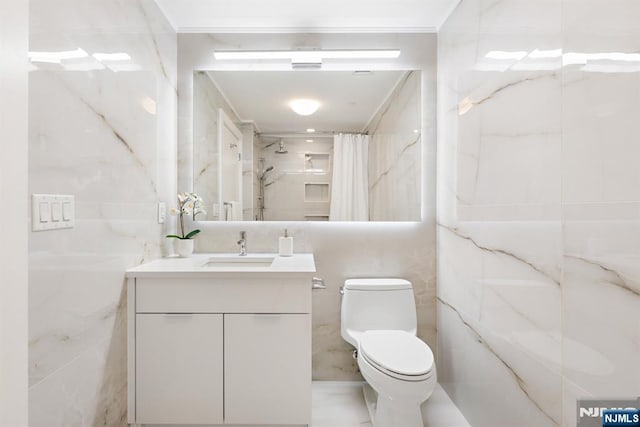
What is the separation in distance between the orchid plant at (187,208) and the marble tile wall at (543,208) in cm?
151

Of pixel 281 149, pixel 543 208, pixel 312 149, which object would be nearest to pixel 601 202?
pixel 543 208

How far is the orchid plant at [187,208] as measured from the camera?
6.61 feet

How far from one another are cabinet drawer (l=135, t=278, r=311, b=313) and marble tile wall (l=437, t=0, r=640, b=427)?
85 centimetres

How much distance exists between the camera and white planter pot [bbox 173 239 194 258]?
197cm

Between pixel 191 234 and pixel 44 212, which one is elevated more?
pixel 44 212

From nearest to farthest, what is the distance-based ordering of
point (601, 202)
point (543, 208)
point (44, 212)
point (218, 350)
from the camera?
point (601, 202)
point (44, 212)
point (543, 208)
point (218, 350)

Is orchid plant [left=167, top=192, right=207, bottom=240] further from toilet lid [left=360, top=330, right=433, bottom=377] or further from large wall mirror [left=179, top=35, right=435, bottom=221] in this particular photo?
toilet lid [left=360, top=330, right=433, bottom=377]

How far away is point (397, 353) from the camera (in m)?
1.57

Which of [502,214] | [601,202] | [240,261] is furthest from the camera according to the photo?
[240,261]

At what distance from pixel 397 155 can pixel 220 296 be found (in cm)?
136

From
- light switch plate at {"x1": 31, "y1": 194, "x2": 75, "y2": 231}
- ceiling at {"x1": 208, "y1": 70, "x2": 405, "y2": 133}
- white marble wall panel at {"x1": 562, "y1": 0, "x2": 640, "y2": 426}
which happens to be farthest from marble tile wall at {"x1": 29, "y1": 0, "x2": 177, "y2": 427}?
white marble wall panel at {"x1": 562, "y1": 0, "x2": 640, "y2": 426}

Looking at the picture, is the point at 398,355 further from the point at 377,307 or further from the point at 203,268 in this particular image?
the point at 203,268

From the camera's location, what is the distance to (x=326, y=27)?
212 cm

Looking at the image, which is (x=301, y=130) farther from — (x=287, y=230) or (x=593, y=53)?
(x=593, y=53)
